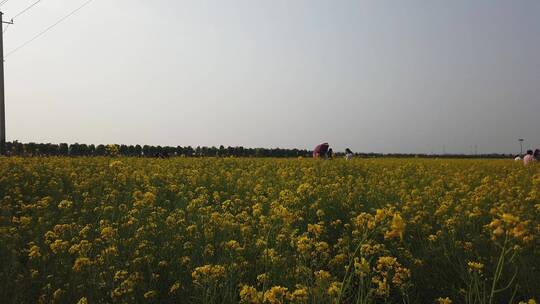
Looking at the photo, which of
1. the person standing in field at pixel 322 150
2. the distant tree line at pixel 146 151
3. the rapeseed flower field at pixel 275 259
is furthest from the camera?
the distant tree line at pixel 146 151

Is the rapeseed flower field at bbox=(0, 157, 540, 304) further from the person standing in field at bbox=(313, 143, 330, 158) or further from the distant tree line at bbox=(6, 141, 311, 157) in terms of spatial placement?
the distant tree line at bbox=(6, 141, 311, 157)

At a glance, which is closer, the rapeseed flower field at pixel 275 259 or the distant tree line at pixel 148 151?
the rapeseed flower field at pixel 275 259

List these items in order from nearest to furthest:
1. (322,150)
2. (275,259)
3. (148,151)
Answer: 1. (275,259)
2. (322,150)
3. (148,151)

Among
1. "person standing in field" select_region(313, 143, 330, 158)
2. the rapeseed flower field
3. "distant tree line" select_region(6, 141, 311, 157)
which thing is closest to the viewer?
the rapeseed flower field

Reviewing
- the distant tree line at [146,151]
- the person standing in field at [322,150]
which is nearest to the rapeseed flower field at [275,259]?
the person standing in field at [322,150]

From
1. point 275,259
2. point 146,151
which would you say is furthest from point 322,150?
point 146,151

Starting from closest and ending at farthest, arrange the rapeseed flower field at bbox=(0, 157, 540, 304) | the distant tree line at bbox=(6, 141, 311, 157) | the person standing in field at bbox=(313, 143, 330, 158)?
the rapeseed flower field at bbox=(0, 157, 540, 304) → the person standing in field at bbox=(313, 143, 330, 158) → the distant tree line at bbox=(6, 141, 311, 157)

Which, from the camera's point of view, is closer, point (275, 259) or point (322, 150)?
point (275, 259)

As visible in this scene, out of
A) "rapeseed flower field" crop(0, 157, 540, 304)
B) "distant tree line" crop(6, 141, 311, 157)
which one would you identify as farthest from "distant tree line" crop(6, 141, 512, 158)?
"rapeseed flower field" crop(0, 157, 540, 304)

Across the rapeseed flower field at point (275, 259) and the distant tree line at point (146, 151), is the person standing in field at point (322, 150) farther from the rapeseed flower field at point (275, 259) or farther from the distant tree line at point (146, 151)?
the rapeseed flower field at point (275, 259)

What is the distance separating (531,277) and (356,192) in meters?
3.86

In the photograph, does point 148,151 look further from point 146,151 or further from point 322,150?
point 322,150

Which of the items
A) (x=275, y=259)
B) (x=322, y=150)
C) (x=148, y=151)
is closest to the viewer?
(x=275, y=259)

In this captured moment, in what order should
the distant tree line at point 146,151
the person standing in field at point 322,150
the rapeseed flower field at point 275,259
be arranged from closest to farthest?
the rapeseed flower field at point 275,259
the person standing in field at point 322,150
the distant tree line at point 146,151
